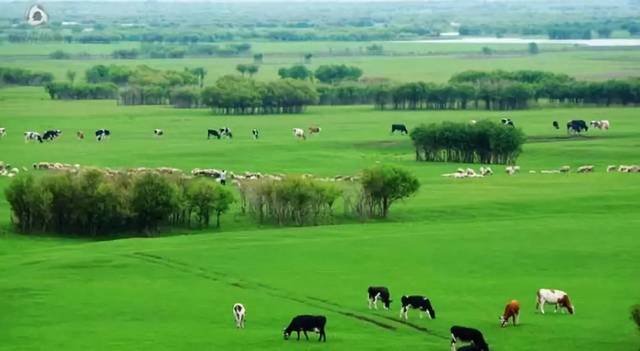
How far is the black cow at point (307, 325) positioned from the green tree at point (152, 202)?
25.4 meters

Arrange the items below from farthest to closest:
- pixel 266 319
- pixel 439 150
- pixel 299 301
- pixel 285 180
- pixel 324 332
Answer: pixel 439 150, pixel 285 180, pixel 299 301, pixel 266 319, pixel 324 332

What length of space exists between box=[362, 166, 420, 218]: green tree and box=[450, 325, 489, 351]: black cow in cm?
2932

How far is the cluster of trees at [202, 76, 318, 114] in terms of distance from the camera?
129 metres

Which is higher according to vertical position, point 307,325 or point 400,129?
point 400,129

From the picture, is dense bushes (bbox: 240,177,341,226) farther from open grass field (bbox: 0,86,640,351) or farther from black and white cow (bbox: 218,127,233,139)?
black and white cow (bbox: 218,127,233,139)

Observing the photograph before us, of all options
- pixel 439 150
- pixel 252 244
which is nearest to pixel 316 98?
pixel 439 150

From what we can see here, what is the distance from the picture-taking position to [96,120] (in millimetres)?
120438

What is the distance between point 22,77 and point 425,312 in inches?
5332

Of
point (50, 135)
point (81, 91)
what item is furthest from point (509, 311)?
point (81, 91)

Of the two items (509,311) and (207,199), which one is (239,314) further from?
(207,199)

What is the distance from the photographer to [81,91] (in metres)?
151

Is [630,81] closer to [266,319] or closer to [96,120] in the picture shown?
[96,120]

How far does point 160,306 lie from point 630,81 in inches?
3842

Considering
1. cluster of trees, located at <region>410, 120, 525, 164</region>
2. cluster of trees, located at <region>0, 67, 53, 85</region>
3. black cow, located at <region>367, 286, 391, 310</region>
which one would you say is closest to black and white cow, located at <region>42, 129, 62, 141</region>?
cluster of trees, located at <region>410, 120, 525, 164</region>
